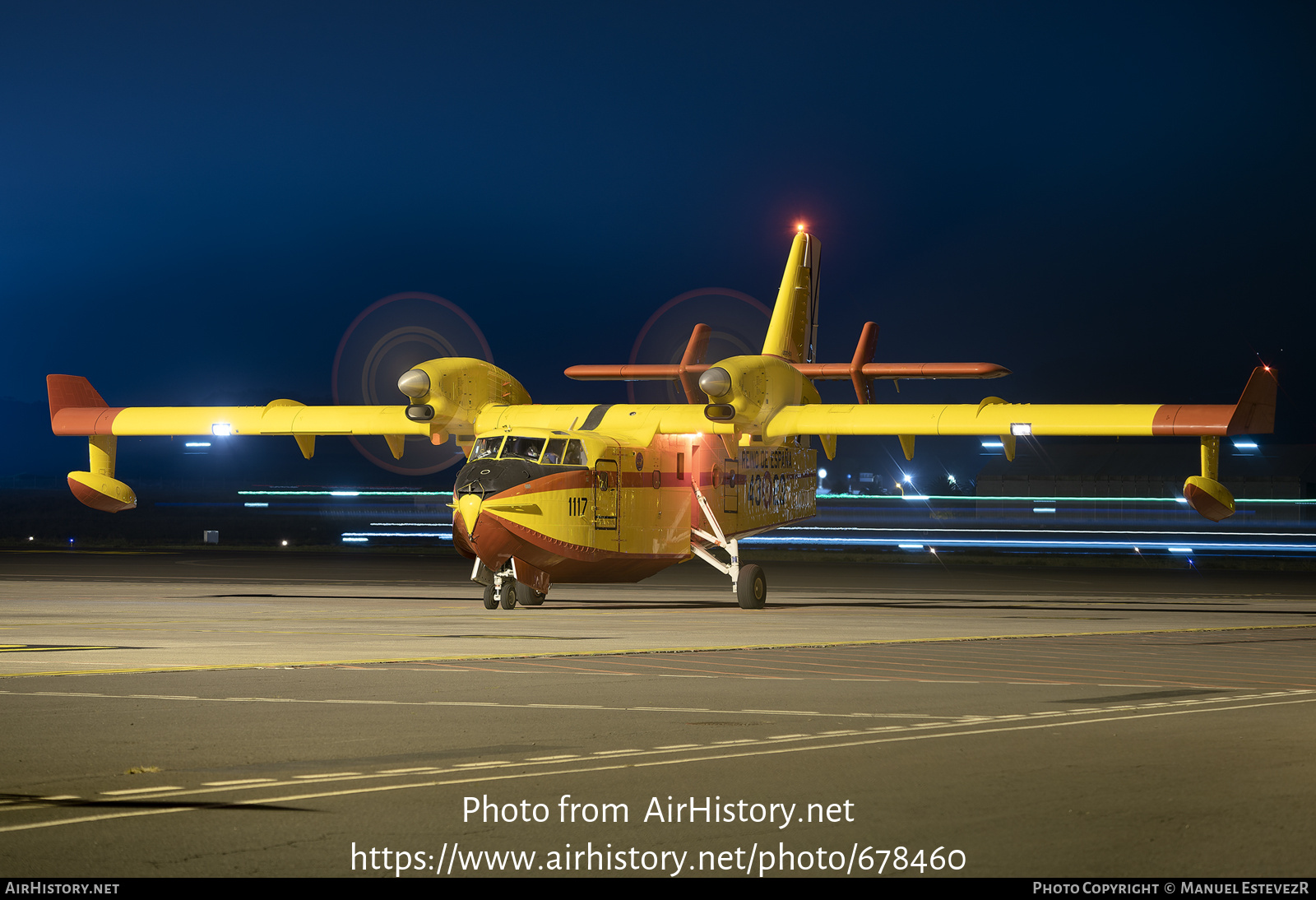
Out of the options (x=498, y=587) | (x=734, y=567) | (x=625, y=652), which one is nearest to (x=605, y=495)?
(x=498, y=587)

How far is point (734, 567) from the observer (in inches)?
1188

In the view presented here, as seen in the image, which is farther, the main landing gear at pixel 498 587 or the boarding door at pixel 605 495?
the boarding door at pixel 605 495

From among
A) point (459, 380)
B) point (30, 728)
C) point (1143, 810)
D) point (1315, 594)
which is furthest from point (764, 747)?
point (1315, 594)

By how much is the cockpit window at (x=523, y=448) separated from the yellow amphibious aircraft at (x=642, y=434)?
3 cm

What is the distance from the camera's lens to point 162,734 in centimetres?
1093

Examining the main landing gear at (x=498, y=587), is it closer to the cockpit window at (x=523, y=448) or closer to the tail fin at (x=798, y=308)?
the cockpit window at (x=523, y=448)

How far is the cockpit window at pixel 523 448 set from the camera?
26.7 metres

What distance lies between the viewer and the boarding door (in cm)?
2781

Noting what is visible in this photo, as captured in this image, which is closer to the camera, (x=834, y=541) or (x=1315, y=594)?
(x=1315, y=594)

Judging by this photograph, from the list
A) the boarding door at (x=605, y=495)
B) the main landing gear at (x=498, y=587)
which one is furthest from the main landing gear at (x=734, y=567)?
the main landing gear at (x=498, y=587)

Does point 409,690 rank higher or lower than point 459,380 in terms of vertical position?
lower

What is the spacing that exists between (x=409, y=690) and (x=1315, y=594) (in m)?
30.1
